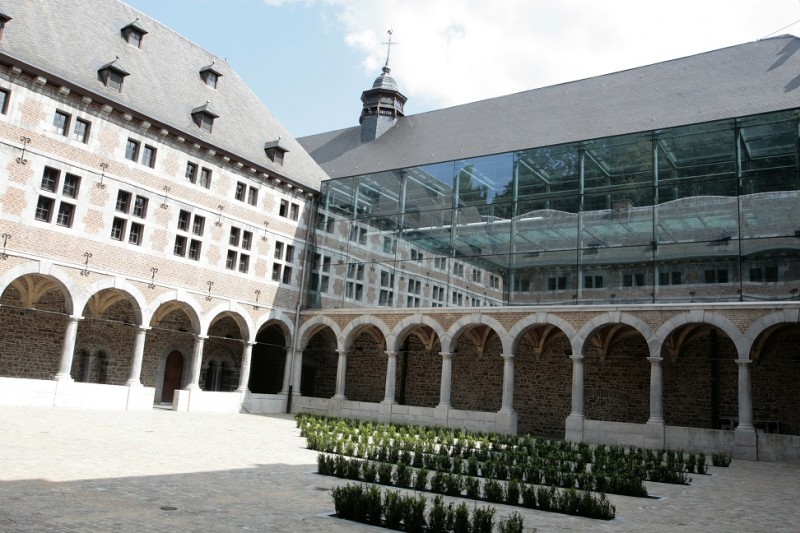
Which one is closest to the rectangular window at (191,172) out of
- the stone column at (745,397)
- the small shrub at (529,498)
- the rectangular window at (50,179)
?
the rectangular window at (50,179)

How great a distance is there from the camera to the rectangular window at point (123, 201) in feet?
63.3

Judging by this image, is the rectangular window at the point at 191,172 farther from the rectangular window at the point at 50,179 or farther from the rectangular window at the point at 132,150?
the rectangular window at the point at 50,179

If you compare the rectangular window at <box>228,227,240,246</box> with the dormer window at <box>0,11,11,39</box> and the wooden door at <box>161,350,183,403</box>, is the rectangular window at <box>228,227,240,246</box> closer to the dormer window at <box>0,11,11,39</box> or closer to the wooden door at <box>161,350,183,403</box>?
the wooden door at <box>161,350,183,403</box>

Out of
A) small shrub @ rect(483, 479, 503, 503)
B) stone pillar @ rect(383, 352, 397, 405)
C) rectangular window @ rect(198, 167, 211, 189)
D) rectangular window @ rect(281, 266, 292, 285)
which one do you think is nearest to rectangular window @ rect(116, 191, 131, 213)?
rectangular window @ rect(198, 167, 211, 189)

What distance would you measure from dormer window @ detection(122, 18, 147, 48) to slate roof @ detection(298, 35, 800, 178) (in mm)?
9080

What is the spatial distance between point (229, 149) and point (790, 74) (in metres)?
18.0

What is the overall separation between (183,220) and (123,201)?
6.92 ft

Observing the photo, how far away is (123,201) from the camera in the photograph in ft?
63.8

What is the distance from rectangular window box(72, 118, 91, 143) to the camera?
18203mm

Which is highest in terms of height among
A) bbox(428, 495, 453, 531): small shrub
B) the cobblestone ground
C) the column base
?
the column base

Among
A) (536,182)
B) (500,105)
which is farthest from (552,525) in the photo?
(500,105)

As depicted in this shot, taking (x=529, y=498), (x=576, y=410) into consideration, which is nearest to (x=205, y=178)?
(x=576, y=410)

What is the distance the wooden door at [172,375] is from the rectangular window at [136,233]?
222 inches

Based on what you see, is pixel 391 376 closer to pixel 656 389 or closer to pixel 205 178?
pixel 656 389
